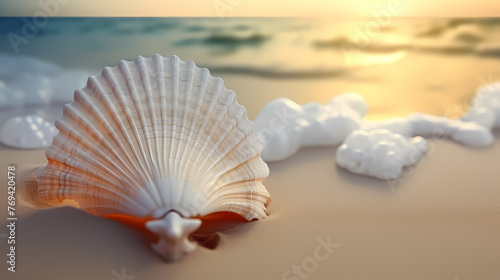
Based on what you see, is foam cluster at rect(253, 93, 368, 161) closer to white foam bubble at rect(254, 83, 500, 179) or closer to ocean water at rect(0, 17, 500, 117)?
white foam bubble at rect(254, 83, 500, 179)

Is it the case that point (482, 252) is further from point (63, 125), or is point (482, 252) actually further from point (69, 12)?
point (69, 12)

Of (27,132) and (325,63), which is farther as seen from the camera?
(325,63)

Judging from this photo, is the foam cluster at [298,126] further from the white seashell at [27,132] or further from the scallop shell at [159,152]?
the white seashell at [27,132]

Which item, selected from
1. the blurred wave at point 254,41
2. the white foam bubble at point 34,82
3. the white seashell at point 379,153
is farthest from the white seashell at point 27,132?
the white seashell at point 379,153

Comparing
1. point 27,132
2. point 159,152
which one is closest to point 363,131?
point 159,152

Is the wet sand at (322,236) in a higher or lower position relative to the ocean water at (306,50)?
lower

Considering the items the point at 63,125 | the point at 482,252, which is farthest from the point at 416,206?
the point at 63,125
